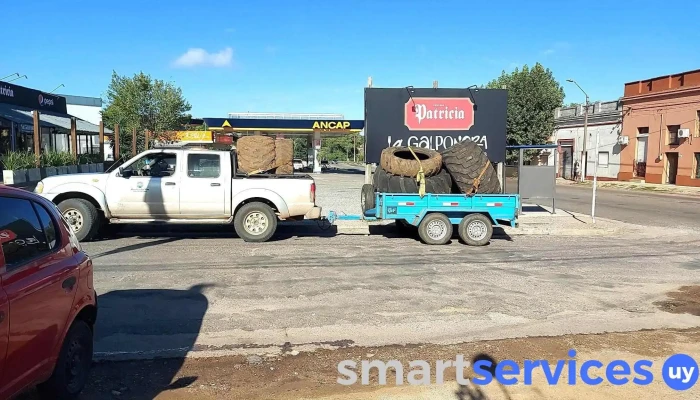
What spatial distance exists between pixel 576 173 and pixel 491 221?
120 ft

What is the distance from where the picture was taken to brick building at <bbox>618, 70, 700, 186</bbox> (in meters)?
34.2

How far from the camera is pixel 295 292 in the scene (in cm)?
751

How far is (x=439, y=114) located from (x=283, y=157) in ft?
15.4

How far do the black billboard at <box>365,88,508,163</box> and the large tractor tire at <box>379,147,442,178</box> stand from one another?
2805 mm

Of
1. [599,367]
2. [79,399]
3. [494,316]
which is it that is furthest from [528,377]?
[79,399]

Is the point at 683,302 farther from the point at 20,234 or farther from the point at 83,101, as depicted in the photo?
the point at 83,101

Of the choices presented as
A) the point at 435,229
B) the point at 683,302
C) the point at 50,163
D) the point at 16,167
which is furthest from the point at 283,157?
the point at 50,163

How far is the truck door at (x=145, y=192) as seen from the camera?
11102 millimetres

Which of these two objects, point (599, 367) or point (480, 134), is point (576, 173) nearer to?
point (480, 134)

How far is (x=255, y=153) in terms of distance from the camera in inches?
485

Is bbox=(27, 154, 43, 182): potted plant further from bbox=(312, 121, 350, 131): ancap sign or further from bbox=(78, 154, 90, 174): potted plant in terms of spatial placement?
bbox=(312, 121, 350, 131): ancap sign

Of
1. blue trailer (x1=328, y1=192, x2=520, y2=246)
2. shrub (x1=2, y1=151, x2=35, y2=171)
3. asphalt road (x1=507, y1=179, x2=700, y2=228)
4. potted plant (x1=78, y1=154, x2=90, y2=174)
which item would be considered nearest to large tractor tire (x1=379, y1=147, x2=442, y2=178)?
blue trailer (x1=328, y1=192, x2=520, y2=246)

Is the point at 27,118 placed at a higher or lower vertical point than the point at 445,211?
higher

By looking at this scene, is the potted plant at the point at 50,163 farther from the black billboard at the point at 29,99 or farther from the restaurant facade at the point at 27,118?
the black billboard at the point at 29,99
